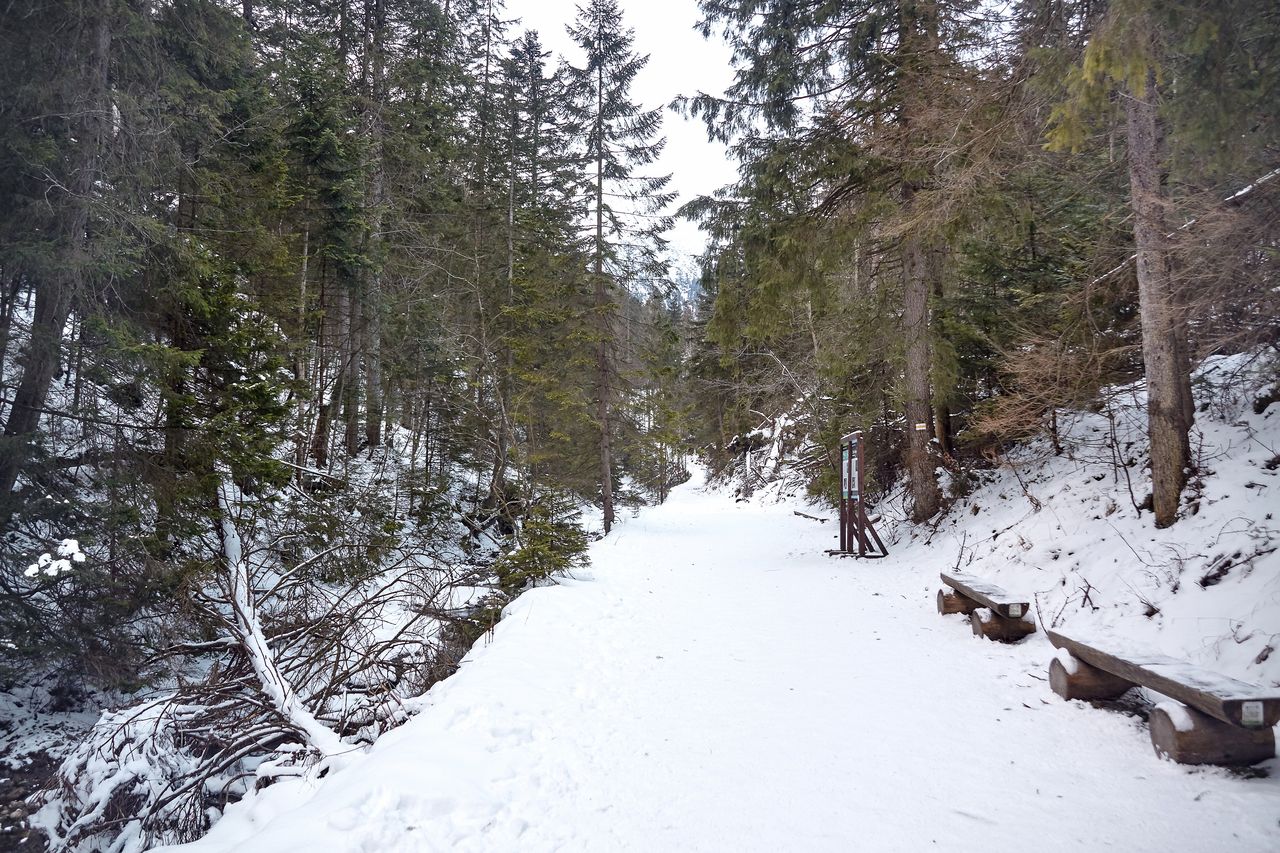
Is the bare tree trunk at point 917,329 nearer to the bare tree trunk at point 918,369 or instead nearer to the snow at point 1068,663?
the bare tree trunk at point 918,369

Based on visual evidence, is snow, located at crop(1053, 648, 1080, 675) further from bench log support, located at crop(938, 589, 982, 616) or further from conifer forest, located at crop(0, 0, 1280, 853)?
conifer forest, located at crop(0, 0, 1280, 853)

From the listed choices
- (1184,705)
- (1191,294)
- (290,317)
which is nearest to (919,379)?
(1191,294)

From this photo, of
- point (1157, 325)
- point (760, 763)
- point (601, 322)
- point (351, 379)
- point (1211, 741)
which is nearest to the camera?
point (1211, 741)

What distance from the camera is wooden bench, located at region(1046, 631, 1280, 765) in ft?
9.74

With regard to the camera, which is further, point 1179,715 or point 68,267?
point 68,267

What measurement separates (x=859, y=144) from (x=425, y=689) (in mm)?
10136

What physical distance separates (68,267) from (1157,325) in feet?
34.8

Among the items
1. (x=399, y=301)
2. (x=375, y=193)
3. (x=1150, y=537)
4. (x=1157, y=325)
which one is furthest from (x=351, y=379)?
(x=1150, y=537)

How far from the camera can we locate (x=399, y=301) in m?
14.6

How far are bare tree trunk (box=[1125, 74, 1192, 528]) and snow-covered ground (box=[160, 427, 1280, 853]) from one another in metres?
0.43

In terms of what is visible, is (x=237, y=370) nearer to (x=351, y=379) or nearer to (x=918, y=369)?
(x=351, y=379)

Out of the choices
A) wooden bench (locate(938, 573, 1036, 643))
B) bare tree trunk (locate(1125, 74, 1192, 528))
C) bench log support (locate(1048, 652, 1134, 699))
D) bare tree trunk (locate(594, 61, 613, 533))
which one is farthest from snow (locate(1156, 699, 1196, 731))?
bare tree trunk (locate(594, 61, 613, 533))

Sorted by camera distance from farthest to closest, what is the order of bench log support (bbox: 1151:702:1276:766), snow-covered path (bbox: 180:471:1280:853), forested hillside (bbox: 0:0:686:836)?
1. forested hillside (bbox: 0:0:686:836)
2. bench log support (bbox: 1151:702:1276:766)
3. snow-covered path (bbox: 180:471:1280:853)

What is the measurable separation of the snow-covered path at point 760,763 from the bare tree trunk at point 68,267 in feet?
17.1
